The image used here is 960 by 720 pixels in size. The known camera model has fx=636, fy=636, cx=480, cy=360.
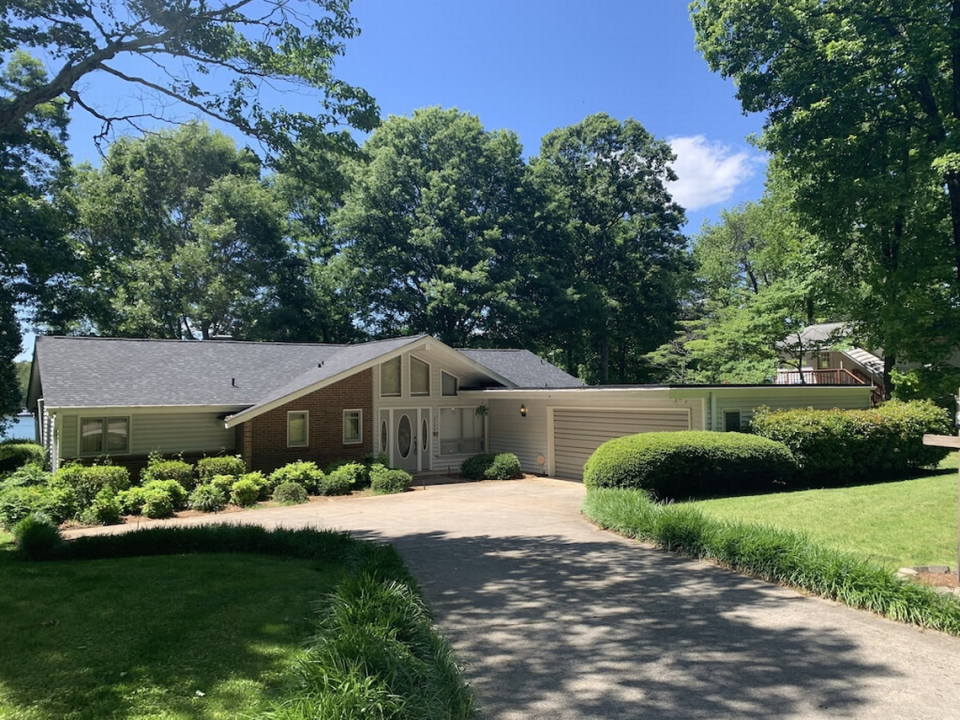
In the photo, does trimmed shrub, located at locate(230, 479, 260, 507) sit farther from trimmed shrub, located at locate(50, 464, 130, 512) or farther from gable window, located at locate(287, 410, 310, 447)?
gable window, located at locate(287, 410, 310, 447)

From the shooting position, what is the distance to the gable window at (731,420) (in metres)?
16.2

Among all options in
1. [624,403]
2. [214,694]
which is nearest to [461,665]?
[214,694]

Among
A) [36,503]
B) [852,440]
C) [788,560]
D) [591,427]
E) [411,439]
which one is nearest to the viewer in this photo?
[788,560]

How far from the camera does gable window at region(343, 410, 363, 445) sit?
68.0 feet

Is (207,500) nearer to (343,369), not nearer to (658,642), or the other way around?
(343,369)

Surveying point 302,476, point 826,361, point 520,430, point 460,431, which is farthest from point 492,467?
point 826,361

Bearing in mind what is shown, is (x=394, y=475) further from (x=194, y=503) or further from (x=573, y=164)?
(x=573, y=164)

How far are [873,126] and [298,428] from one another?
22.0 meters

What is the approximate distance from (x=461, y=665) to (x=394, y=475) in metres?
13.4

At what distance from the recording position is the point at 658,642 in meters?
5.88

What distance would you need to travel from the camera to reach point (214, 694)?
4480 millimetres

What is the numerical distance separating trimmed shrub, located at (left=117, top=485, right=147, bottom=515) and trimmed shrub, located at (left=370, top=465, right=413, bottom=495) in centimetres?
595

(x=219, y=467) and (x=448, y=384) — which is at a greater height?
(x=448, y=384)

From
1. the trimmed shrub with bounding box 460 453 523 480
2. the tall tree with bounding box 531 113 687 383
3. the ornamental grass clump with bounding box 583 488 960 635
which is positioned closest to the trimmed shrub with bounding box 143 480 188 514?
the trimmed shrub with bounding box 460 453 523 480
